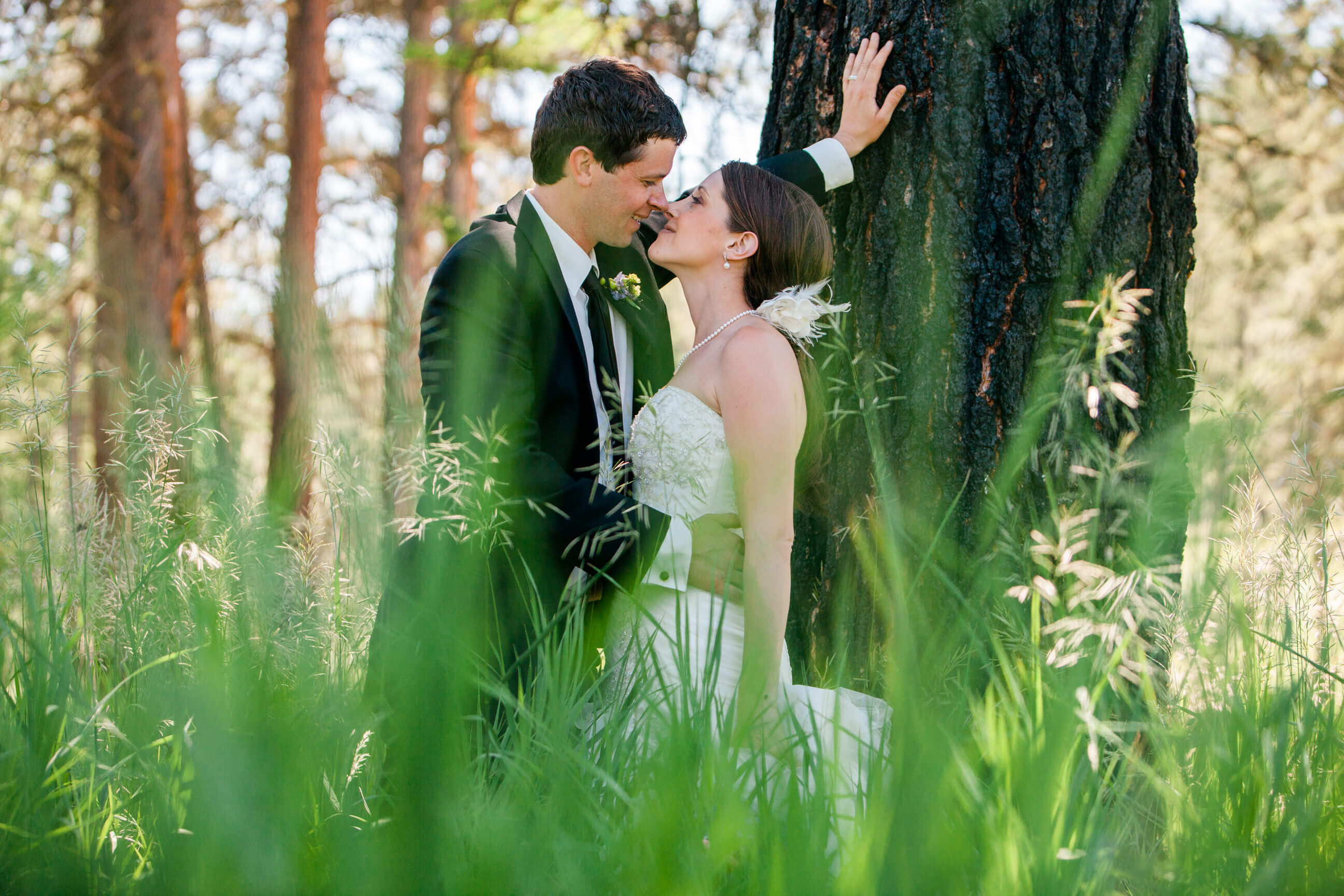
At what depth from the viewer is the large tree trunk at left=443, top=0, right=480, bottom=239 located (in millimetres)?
11188

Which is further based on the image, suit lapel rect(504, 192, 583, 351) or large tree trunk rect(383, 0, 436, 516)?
large tree trunk rect(383, 0, 436, 516)

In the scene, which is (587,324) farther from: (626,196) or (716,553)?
(716,553)

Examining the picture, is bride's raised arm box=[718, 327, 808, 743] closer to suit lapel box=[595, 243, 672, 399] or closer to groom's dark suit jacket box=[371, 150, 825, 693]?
groom's dark suit jacket box=[371, 150, 825, 693]

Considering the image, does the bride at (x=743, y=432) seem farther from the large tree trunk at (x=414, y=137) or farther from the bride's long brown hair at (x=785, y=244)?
the large tree trunk at (x=414, y=137)

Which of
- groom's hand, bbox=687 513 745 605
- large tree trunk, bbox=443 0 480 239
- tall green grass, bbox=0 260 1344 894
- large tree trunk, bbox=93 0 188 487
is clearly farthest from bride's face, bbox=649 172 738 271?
large tree trunk, bbox=93 0 188 487

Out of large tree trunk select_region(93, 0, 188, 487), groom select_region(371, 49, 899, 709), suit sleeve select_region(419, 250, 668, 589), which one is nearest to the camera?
suit sleeve select_region(419, 250, 668, 589)

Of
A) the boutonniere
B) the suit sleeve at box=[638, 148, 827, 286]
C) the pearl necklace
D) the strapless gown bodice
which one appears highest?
the suit sleeve at box=[638, 148, 827, 286]

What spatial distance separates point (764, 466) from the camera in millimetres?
2430

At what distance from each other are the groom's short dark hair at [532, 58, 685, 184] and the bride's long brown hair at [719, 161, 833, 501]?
1.45ft

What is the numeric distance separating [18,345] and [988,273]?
2317mm

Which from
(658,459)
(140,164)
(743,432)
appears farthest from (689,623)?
(140,164)

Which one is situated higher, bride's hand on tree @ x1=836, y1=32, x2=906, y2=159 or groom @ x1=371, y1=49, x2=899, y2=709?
bride's hand on tree @ x1=836, y1=32, x2=906, y2=159

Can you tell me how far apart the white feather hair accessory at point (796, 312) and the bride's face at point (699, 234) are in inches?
11.2

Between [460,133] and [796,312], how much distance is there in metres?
→ 10.9
